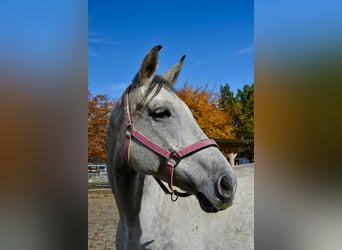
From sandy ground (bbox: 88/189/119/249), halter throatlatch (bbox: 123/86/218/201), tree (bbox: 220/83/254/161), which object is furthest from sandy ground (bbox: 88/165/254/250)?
halter throatlatch (bbox: 123/86/218/201)

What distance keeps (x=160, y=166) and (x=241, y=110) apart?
7.93m

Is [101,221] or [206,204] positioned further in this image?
[101,221]

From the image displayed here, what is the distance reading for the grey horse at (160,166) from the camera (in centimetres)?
142

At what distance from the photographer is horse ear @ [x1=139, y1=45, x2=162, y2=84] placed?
4.75ft

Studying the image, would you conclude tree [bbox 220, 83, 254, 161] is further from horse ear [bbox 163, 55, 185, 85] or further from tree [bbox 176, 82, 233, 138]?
horse ear [bbox 163, 55, 185, 85]

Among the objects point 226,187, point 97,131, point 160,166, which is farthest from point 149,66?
point 97,131

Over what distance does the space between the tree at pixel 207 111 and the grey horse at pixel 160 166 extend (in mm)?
7421

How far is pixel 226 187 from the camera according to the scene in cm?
137

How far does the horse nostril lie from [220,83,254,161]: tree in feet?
16.2

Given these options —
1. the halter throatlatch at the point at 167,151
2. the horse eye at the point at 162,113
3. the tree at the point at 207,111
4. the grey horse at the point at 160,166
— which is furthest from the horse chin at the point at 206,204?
the tree at the point at 207,111

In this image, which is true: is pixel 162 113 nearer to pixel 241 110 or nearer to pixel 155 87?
pixel 155 87

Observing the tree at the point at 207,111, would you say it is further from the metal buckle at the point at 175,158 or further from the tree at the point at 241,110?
the metal buckle at the point at 175,158
